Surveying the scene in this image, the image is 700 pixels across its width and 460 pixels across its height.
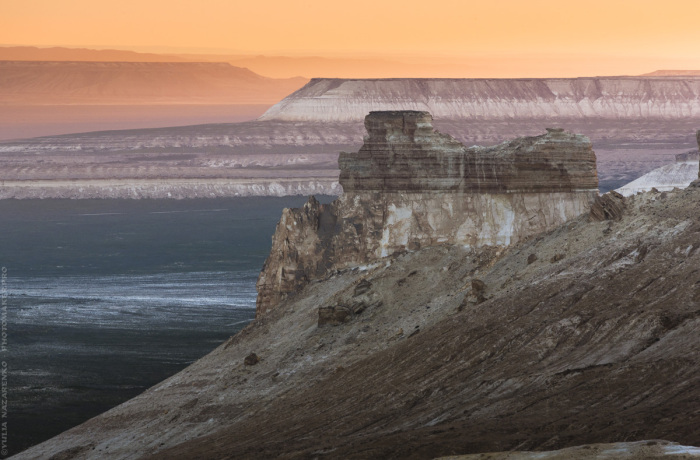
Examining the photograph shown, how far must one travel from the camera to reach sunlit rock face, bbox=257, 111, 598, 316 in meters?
59.6

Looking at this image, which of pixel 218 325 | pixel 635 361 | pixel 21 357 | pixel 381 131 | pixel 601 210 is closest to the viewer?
pixel 635 361

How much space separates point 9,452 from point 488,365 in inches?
745

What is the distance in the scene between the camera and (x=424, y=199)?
202 feet

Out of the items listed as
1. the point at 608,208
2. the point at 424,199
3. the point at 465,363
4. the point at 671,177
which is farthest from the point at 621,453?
the point at 671,177

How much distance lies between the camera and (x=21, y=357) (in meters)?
73.1

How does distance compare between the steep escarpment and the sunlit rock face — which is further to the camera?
the sunlit rock face

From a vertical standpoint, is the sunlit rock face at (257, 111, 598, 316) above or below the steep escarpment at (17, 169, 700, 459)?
above

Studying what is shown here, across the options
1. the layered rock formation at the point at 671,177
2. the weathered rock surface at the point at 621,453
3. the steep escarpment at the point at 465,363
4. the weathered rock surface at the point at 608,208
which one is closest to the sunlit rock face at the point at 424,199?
the steep escarpment at the point at 465,363

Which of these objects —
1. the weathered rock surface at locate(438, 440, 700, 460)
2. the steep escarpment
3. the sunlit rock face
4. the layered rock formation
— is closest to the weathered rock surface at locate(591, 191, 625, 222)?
the steep escarpment

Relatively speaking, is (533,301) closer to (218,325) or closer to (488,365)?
(488,365)

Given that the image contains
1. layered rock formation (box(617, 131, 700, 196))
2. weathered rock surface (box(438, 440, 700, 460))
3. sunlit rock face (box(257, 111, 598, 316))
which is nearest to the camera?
weathered rock surface (box(438, 440, 700, 460))

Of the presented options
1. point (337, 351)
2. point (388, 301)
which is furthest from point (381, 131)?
point (337, 351)

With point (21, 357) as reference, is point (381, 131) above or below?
above

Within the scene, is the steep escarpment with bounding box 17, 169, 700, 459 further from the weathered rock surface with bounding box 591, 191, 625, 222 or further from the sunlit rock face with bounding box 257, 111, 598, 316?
the sunlit rock face with bounding box 257, 111, 598, 316
